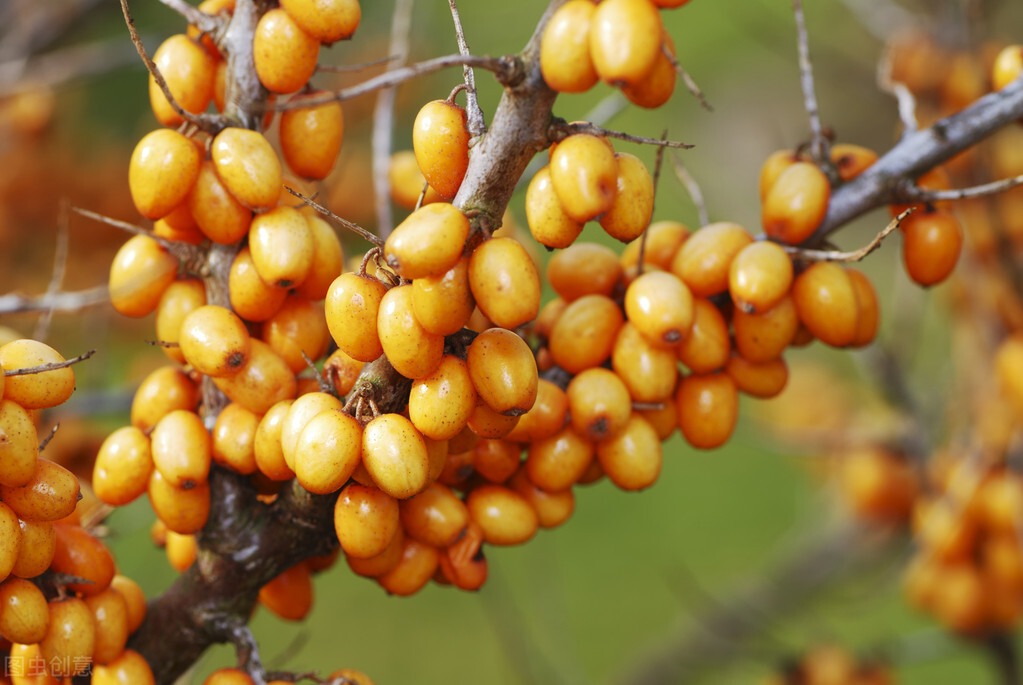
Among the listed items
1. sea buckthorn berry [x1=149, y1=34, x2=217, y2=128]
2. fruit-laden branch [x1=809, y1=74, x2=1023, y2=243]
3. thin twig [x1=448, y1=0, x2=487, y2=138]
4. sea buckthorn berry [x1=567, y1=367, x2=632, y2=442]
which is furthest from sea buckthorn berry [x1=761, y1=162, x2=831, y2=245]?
sea buckthorn berry [x1=149, y1=34, x2=217, y2=128]

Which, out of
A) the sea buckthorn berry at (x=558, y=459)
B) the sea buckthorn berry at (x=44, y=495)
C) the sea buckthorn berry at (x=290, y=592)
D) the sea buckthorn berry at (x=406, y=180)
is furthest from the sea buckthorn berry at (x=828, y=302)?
the sea buckthorn berry at (x=44, y=495)

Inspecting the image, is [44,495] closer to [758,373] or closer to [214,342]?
[214,342]

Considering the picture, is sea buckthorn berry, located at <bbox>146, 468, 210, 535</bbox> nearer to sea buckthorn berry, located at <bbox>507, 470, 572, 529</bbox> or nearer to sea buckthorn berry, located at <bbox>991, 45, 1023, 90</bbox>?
sea buckthorn berry, located at <bbox>507, 470, 572, 529</bbox>

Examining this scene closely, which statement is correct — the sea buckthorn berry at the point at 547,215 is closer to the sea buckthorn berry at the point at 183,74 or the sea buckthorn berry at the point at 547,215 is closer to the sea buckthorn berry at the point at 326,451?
the sea buckthorn berry at the point at 326,451

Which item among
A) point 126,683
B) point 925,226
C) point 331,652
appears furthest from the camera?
point 331,652

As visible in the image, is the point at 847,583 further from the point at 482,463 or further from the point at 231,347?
the point at 231,347

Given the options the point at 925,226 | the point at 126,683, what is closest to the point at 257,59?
the point at 126,683
